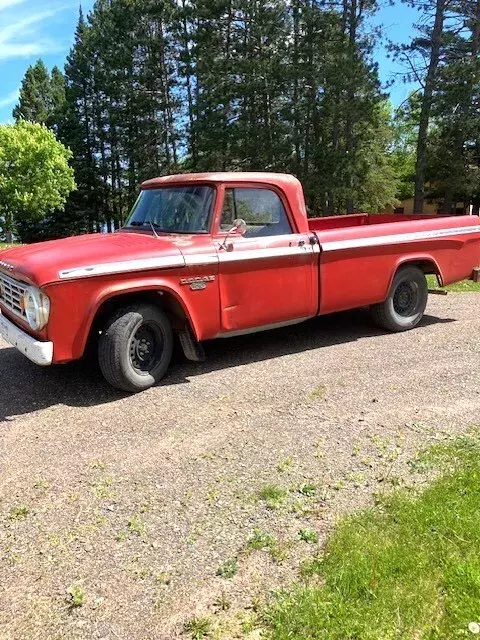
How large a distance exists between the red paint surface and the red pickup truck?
0.01 meters

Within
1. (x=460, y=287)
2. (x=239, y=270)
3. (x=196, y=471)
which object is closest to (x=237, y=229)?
(x=239, y=270)

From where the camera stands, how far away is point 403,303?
23.7 feet

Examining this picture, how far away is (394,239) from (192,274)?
2.76m

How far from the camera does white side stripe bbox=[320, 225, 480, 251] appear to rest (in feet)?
20.3

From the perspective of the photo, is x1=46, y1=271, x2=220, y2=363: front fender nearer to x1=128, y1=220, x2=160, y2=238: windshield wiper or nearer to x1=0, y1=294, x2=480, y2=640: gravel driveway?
x1=0, y1=294, x2=480, y2=640: gravel driveway

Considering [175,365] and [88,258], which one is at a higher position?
[88,258]

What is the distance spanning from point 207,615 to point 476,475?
1905 mm

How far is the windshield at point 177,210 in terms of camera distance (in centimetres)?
549

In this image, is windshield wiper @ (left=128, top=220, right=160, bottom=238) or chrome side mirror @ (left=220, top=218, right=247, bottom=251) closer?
chrome side mirror @ (left=220, top=218, right=247, bottom=251)

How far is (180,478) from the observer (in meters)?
3.60

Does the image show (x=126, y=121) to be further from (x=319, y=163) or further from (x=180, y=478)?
(x=180, y=478)

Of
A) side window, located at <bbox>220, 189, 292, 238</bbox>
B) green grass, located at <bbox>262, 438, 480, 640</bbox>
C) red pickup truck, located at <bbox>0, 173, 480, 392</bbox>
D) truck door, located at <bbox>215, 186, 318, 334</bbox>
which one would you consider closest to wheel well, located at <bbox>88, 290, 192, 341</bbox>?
red pickup truck, located at <bbox>0, 173, 480, 392</bbox>

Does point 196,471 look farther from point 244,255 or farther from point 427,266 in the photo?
point 427,266

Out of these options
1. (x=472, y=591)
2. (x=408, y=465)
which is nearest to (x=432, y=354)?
(x=408, y=465)
